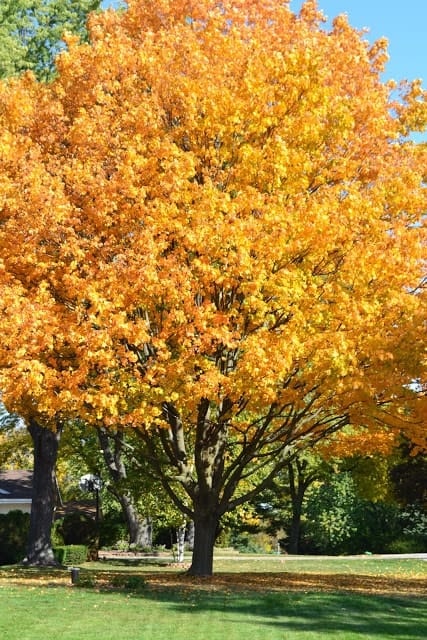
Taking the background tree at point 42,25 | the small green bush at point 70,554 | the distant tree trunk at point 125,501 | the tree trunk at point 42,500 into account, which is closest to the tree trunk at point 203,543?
the tree trunk at point 42,500

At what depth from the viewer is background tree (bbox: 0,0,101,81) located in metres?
29.0

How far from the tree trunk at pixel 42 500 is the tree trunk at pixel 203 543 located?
28.9 ft

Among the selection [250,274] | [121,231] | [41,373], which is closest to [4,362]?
[41,373]

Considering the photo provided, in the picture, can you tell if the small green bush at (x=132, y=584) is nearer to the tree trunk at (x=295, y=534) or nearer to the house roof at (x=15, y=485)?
the house roof at (x=15, y=485)

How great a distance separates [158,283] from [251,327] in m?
2.80

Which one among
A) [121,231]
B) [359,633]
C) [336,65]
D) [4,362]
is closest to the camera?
[359,633]

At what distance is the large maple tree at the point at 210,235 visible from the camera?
15.9m

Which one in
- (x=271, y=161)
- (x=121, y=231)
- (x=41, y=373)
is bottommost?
(x=41, y=373)

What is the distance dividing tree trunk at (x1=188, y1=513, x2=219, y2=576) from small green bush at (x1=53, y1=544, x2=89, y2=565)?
11031 mm

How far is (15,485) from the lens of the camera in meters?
48.4

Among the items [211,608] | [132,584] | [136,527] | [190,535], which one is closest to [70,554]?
[136,527]

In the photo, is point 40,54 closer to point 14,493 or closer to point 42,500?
point 42,500

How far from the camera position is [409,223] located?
18312 millimetres

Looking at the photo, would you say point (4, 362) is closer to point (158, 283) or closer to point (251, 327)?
point (158, 283)
